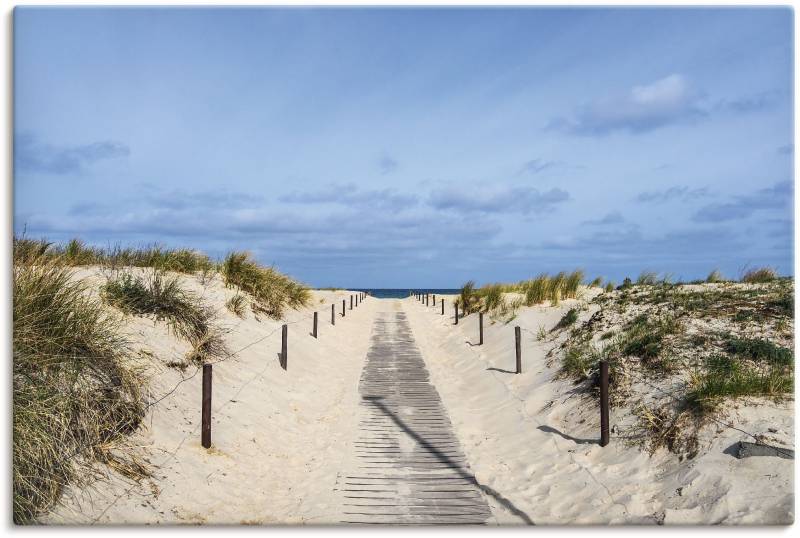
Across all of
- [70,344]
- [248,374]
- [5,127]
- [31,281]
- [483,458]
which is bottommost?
[483,458]

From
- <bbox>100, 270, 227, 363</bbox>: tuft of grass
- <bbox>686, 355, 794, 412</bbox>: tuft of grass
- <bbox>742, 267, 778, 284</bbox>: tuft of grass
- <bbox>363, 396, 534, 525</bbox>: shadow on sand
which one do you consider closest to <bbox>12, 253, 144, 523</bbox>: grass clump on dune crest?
<bbox>100, 270, 227, 363</bbox>: tuft of grass

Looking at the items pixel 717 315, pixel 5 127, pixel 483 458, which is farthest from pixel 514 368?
pixel 5 127

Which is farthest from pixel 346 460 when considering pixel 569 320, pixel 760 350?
pixel 569 320

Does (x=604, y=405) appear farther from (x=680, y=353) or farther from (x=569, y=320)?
(x=569, y=320)

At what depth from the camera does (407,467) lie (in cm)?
677

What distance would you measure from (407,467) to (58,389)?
3.95m

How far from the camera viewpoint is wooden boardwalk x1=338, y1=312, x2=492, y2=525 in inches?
216

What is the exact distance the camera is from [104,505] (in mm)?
4812

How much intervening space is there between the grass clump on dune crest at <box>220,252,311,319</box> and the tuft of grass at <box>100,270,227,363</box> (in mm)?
5489

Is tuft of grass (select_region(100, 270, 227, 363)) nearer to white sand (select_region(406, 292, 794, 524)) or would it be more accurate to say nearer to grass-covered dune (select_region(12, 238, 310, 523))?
grass-covered dune (select_region(12, 238, 310, 523))

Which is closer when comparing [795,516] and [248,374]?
[795,516]

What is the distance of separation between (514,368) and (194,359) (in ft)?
23.1

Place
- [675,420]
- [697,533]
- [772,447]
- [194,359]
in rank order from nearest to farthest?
[697,533], [772,447], [675,420], [194,359]

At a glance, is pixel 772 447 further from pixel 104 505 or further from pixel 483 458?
pixel 104 505
